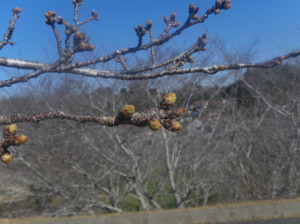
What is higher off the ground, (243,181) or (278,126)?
(278,126)

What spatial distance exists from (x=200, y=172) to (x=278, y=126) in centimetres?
293

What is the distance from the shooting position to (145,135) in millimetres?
10070

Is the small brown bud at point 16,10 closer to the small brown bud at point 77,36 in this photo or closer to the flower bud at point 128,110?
the small brown bud at point 77,36

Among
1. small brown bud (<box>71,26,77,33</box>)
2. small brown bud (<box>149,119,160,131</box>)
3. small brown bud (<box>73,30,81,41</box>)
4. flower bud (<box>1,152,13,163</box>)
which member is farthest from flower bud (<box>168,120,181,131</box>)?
small brown bud (<box>71,26,77,33</box>)

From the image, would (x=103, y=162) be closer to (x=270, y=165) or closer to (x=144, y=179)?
(x=144, y=179)

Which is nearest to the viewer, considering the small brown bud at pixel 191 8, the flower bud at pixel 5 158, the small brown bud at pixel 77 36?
the flower bud at pixel 5 158

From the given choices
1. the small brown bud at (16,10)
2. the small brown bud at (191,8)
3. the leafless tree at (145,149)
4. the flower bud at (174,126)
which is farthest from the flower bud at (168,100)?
the leafless tree at (145,149)

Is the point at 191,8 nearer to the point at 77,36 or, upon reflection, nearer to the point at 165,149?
the point at 77,36

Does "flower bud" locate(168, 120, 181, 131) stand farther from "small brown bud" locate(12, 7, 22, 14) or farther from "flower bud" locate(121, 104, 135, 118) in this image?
"small brown bud" locate(12, 7, 22, 14)

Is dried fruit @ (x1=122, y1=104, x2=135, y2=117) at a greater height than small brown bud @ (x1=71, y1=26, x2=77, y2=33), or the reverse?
small brown bud @ (x1=71, y1=26, x2=77, y2=33)

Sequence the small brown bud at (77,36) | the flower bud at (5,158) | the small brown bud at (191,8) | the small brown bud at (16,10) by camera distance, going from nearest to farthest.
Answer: the flower bud at (5,158) → the small brown bud at (77,36) → the small brown bud at (191,8) → the small brown bud at (16,10)

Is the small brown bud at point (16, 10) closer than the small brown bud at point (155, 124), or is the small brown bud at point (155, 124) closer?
the small brown bud at point (155, 124)

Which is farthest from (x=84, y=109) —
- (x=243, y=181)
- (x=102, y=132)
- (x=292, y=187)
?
(x=292, y=187)

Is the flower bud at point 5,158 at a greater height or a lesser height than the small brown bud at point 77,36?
lesser
